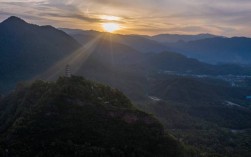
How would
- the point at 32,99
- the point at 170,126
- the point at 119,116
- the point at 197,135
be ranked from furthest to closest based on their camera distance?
the point at 170,126 → the point at 197,135 → the point at 32,99 → the point at 119,116

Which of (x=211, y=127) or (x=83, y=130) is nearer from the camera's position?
(x=83, y=130)

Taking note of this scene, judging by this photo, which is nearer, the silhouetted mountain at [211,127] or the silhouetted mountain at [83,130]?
the silhouetted mountain at [83,130]

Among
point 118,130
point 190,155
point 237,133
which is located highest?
point 118,130

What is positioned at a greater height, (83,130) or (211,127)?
(83,130)

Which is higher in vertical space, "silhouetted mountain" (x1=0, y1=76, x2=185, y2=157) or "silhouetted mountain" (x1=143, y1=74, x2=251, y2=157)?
"silhouetted mountain" (x1=0, y1=76, x2=185, y2=157)

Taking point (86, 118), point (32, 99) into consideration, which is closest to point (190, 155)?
point (86, 118)

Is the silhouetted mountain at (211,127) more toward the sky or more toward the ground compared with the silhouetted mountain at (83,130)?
more toward the ground

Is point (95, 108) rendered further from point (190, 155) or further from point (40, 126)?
point (190, 155)

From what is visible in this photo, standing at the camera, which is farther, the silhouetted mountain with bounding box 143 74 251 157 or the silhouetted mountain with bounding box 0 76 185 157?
the silhouetted mountain with bounding box 143 74 251 157
